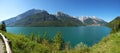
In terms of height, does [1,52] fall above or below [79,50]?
above

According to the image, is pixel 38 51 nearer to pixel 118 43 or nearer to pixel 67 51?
pixel 67 51

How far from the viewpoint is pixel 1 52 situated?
1254 cm

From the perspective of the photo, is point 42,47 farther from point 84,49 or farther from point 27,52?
point 84,49

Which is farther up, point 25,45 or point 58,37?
point 25,45

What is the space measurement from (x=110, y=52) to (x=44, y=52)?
6.80 m

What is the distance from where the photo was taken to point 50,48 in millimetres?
19312

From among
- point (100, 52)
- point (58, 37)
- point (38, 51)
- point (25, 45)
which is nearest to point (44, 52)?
point (38, 51)

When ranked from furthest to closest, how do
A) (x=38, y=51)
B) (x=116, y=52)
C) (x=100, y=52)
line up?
1. (x=38, y=51)
2. (x=100, y=52)
3. (x=116, y=52)

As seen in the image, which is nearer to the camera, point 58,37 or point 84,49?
point 84,49

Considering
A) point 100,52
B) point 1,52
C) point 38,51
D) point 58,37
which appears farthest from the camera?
point 58,37

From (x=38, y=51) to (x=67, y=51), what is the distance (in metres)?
3.06

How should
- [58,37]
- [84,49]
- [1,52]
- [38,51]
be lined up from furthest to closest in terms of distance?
[58,37]
[84,49]
[38,51]
[1,52]

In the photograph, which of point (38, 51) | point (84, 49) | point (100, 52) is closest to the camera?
point (100, 52)

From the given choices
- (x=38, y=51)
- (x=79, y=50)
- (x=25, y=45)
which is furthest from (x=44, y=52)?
(x=79, y=50)
